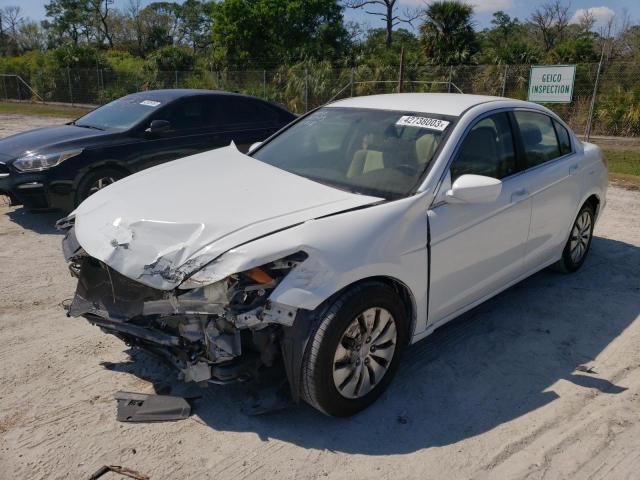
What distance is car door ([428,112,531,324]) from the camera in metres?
3.46

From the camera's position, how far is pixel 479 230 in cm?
371

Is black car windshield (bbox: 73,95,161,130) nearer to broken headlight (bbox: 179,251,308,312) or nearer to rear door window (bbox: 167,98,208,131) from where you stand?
rear door window (bbox: 167,98,208,131)

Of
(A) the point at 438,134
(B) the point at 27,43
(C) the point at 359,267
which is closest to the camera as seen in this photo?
(C) the point at 359,267

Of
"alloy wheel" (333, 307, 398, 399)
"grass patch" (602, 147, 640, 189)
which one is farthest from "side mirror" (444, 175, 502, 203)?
"grass patch" (602, 147, 640, 189)

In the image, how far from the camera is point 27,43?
66.6 meters

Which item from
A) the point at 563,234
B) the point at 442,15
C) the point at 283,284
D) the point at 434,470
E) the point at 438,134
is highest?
the point at 442,15

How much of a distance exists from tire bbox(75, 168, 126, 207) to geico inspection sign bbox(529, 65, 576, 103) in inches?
436

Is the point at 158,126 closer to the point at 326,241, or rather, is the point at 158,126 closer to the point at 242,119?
the point at 242,119

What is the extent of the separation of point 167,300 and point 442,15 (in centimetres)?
2363

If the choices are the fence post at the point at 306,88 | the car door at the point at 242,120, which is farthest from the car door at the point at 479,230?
the fence post at the point at 306,88

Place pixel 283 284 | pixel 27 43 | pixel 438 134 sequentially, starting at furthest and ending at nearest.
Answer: pixel 27 43 → pixel 438 134 → pixel 283 284

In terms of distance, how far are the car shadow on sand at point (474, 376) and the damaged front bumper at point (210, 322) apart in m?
0.36

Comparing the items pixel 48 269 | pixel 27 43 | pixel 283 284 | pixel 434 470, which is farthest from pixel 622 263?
pixel 27 43

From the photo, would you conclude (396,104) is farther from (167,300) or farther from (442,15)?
(442,15)
